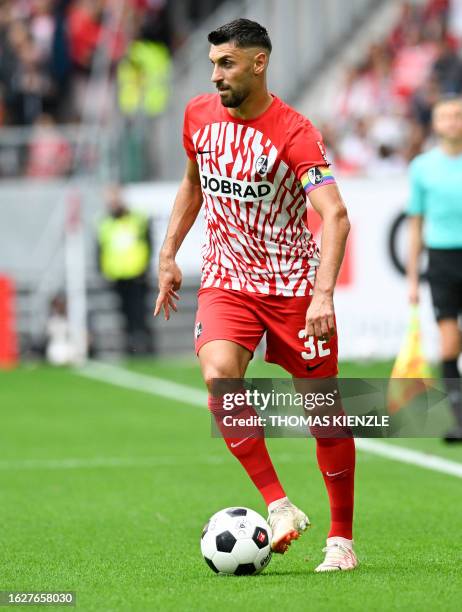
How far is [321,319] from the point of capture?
20.3ft

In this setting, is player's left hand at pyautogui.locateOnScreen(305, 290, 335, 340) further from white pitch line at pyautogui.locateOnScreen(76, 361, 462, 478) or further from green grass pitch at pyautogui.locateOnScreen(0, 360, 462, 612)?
white pitch line at pyautogui.locateOnScreen(76, 361, 462, 478)

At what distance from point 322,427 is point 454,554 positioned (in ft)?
2.83

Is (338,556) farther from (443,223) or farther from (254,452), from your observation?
(443,223)

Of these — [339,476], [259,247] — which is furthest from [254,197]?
[339,476]

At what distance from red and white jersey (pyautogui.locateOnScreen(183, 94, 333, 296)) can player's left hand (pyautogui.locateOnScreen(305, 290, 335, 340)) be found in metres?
0.54

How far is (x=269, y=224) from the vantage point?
22.1ft

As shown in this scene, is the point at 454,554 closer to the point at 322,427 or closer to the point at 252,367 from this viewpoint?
the point at 322,427

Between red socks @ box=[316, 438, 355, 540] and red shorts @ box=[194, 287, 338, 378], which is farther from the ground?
red shorts @ box=[194, 287, 338, 378]

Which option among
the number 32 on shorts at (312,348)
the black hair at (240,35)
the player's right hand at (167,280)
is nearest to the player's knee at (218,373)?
the number 32 on shorts at (312,348)

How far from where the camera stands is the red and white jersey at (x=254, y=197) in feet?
21.7

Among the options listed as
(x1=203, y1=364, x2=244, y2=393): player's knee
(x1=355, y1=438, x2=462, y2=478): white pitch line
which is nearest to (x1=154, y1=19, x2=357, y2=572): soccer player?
(x1=203, y1=364, x2=244, y2=393): player's knee

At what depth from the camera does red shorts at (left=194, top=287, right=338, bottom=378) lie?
668 centimetres

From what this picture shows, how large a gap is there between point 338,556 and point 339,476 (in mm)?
358

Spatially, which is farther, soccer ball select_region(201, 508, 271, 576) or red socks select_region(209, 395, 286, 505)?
red socks select_region(209, 395, 286, 505)
